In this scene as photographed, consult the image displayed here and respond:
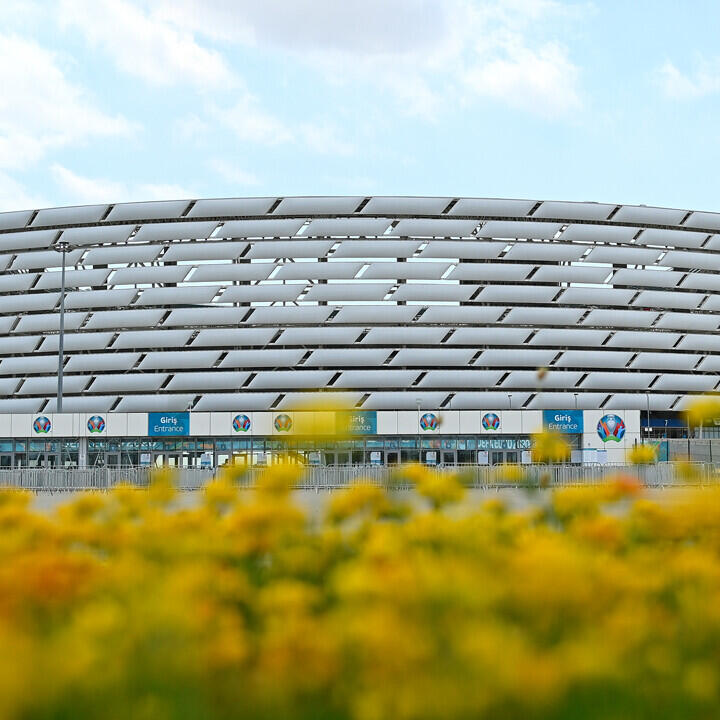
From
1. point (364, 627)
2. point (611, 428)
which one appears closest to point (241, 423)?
point (611, 428)

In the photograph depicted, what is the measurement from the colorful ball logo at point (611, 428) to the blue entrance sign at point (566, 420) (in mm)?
1426

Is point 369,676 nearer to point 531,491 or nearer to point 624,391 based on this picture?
point 531,491

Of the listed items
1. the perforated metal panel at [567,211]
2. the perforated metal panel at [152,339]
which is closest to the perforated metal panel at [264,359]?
the perforated metal panel at [152,339]

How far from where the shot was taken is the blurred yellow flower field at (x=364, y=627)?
1627 mm

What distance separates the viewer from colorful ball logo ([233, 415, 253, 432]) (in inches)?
1761

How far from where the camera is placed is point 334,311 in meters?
53.9

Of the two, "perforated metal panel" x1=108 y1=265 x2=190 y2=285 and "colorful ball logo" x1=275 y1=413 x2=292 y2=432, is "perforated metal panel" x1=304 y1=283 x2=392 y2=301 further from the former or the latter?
"colorful ball logo" x1=275 y1=413 x2=292 y2=432

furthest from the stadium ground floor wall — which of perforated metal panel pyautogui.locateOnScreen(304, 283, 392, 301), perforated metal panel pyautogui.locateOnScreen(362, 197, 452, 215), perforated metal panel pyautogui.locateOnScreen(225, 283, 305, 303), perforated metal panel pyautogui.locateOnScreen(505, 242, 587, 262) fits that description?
perforated metal panel pyautogui.locateOnScreen(362, 197, 452, 215)

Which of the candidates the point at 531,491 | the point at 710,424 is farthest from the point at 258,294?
the point at 531,491

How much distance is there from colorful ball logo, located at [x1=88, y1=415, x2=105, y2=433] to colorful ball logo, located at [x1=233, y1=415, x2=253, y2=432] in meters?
7.79

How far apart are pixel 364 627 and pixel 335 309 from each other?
172ft

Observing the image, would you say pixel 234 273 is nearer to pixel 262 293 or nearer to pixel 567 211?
pixel 262 293

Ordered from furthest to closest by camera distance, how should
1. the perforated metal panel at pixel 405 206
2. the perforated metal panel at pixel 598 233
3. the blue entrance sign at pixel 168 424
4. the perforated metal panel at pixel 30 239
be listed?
the perforated metal panel at pixel 30 239, the perforated metal panel at pixel 598 233, the perforated metal panel at pixel 405 206, the blue entrance sign at pixel 168 424

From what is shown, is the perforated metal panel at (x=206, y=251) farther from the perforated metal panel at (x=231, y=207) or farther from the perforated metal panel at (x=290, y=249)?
the perforated metal panel at (x=231, y=207)
